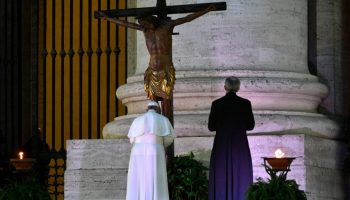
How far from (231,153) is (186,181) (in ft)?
2.62

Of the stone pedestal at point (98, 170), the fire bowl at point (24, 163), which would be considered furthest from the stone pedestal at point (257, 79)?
the fire bowl at point (24, 163)

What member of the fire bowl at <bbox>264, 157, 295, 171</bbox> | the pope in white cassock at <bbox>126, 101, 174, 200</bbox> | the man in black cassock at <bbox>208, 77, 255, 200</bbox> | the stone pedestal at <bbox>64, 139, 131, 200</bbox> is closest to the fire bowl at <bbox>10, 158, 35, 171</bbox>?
the stone pedestal at <bbox>64, 139, 131, 200</bbox>

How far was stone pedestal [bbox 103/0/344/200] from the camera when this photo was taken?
16688 mm

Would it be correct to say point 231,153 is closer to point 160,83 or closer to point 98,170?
point 160,83

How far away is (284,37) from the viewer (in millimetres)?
17281

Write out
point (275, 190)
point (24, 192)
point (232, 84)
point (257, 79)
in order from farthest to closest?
point (257, 79), point (24, 192), point (232, 84), point (275, 190)

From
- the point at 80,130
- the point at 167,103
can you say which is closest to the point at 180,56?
the point at 167,103

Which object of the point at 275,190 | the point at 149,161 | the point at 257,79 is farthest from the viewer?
the point at 257,79

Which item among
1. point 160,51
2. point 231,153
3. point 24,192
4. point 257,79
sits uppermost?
point 160,51

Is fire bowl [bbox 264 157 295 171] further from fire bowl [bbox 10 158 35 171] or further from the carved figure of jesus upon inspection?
fire bowl [bbox 10 158 35 171]

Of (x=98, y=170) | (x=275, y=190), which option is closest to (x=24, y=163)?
(x=98, y=170)

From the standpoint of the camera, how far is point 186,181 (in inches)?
607

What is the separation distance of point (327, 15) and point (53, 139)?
4942mm

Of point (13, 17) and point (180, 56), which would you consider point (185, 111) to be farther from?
point (13, 17)
